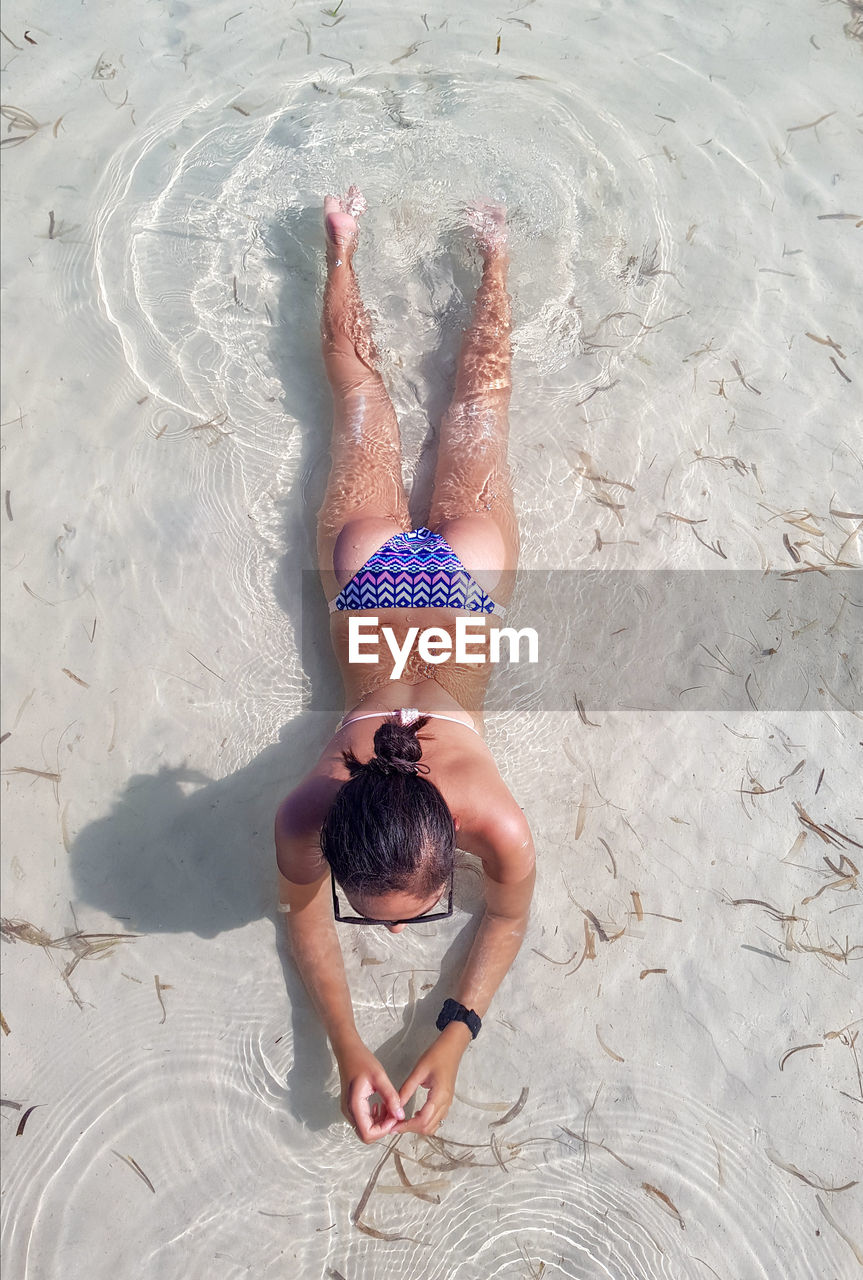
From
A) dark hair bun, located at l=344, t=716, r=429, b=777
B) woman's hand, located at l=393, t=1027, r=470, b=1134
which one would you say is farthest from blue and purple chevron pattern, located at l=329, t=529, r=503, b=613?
woman's hand, located at l=393, t=1027, r=470, b=1134

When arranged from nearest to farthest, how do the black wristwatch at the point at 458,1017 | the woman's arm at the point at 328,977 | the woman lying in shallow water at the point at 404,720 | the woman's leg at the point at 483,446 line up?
the woman lying in shallow water at the point at 404,720, the woman's arm at the point at 328,977, the black wristwatch at the point at 458,1017, the woman's leg at the point at 483,446

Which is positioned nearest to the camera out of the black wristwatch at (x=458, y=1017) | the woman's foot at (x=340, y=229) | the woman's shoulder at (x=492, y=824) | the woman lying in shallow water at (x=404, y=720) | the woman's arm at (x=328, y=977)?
the woman lying in shallow water at (x=404, y=720)

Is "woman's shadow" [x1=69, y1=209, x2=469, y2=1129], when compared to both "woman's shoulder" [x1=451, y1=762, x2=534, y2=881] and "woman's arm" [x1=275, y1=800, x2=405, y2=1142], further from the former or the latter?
"woman's shoulder" [x1=451, y1=762, x2=534, y2=881]

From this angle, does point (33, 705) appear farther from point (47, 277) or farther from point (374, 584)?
point (47, 277)

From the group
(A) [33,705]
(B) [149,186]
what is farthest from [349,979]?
(B) [149,186]

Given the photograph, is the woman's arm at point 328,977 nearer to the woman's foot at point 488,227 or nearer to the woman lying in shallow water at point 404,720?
the woman lying in shallow water at point 404,720

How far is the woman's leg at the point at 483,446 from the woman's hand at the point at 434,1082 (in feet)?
6.06

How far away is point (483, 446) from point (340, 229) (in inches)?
57.6

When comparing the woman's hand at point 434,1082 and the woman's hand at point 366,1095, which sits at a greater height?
the woman's hand at point 434,1082

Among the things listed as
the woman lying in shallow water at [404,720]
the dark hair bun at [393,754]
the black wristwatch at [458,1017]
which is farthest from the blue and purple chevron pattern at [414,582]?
the black wristwatch at [458,1017]

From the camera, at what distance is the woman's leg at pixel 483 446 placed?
11.4 ft

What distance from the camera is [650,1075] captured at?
11.2 ft

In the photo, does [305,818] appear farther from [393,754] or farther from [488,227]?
[488,227]

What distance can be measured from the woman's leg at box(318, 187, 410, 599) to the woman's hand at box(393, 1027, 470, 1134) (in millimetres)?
1917
